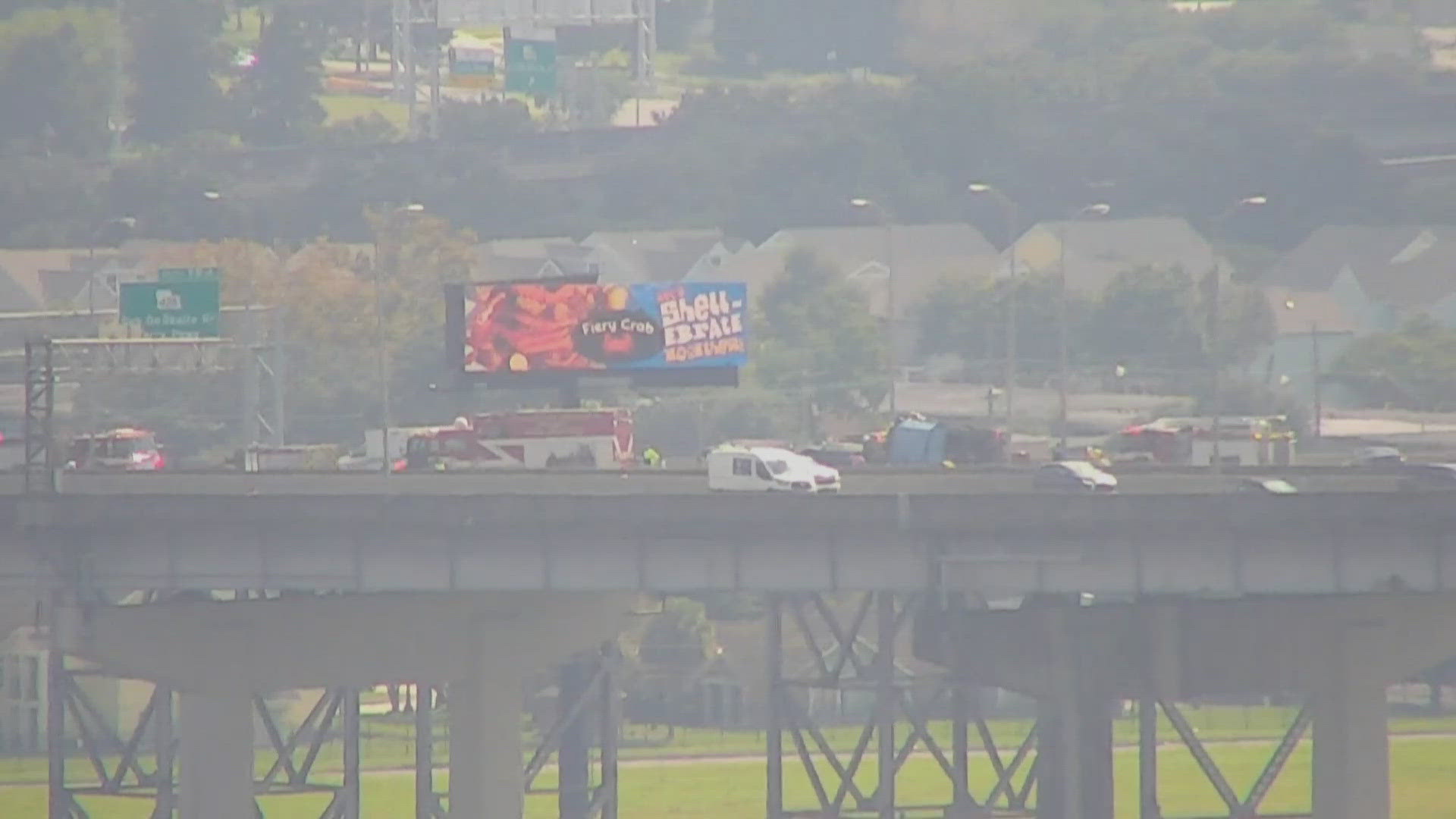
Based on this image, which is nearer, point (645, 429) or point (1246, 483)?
point (1246, 483)

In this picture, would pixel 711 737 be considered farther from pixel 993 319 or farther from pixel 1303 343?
pixel 1303 343

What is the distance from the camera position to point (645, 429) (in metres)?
160

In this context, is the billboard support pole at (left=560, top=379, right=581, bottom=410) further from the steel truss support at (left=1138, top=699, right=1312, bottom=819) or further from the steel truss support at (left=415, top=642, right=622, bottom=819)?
the steel truss support at (left=1138, top=699, right=1312, bottom=819)

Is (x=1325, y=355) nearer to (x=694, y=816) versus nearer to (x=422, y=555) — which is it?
(x=694, y=816)

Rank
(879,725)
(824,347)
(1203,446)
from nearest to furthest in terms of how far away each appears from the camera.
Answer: (879,725)
(1203,446)
(824,347)

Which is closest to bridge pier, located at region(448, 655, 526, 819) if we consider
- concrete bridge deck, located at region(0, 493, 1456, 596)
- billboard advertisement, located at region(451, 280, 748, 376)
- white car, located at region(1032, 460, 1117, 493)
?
concrete bridge deck, located at region(0, 493, 1456, 596)

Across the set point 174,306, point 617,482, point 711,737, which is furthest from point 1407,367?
point 617,482

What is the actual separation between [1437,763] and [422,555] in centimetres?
4633

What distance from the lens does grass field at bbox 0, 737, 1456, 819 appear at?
101 m

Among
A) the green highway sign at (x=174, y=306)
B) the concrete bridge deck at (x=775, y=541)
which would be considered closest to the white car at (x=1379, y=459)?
the concrete bridge deck at (x=775, y=541)

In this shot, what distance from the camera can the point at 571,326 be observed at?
323ft

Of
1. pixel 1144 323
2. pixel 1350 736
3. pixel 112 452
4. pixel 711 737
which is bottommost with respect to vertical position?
pixel 711 737

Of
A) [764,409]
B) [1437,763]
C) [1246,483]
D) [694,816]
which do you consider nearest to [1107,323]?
[764,409]

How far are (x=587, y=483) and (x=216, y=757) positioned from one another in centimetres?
1069
